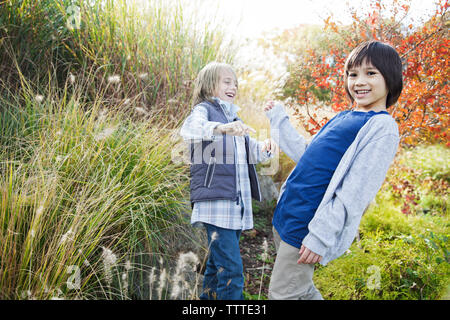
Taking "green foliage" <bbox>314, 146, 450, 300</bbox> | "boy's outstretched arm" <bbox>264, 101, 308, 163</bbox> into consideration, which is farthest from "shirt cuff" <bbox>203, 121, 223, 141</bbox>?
"green foliage" <bbox>314, 146, 450, 300</bbox>

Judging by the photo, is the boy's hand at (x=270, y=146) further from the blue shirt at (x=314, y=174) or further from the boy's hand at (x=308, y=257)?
the boy's hand at (x=308, y=257)

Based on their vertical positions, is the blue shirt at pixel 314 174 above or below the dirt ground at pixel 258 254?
above

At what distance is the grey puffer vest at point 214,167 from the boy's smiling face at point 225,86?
102 millimetres

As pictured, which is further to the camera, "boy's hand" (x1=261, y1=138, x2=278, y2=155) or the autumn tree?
the autumn tree

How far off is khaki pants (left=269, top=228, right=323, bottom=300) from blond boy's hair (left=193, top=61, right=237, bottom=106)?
1.24 metres

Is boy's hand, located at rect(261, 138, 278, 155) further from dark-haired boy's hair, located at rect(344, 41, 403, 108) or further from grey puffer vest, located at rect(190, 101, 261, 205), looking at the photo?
dark-haired boy's hair, located at rect(344, 41, 403, 108)

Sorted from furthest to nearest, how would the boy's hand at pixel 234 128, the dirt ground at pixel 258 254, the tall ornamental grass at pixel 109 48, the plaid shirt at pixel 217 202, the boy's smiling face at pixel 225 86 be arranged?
the tall ornamental grass at pixel 109 48
the dirt ground at pixel 258 254
the boy's smiling face at pixel 225 86
the plaid shirt at pixel 217 202
the boy's hand at pixel 234 128

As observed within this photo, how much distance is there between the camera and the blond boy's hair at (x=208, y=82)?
238 centimetres

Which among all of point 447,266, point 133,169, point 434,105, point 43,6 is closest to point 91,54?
point 43,6

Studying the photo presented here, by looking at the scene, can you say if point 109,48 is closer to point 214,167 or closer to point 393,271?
point 214,167

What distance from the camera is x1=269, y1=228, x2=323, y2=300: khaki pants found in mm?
1643

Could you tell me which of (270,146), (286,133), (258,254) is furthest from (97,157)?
(258,254)

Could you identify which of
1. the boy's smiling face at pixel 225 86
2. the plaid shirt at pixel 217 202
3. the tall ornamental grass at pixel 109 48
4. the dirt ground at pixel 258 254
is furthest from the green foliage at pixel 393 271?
the tall ornamental grass at pixel 109 48

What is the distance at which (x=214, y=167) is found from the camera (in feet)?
7.14
